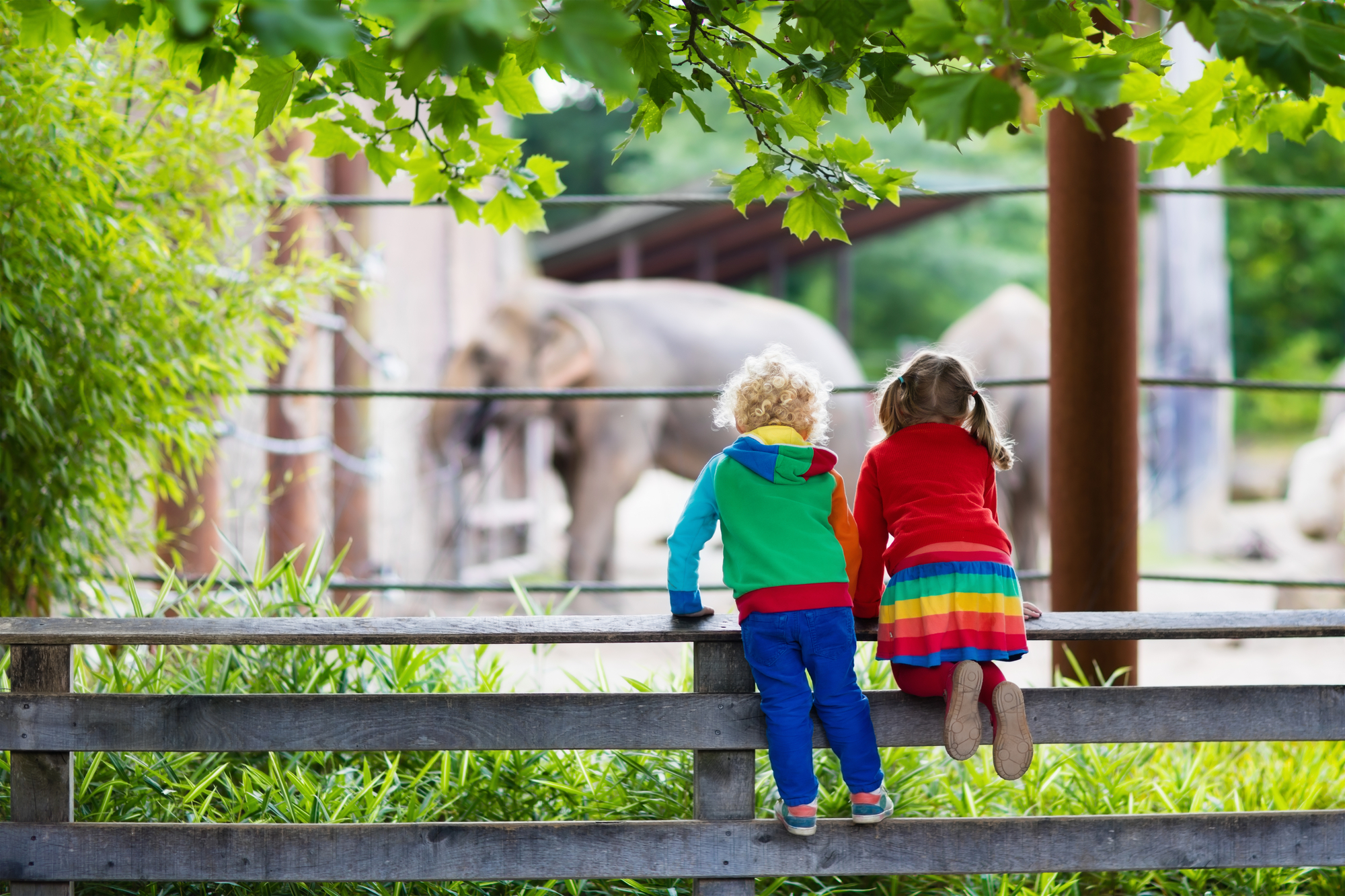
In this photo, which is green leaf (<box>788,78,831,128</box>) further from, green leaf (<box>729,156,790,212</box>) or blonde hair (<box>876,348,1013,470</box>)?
blonde hair (<box>876,348,1013,470</box>)

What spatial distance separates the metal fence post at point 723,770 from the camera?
2.14m

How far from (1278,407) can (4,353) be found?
754 inches

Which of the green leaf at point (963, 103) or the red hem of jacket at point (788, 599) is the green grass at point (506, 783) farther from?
the green leaf at point (963, 103)

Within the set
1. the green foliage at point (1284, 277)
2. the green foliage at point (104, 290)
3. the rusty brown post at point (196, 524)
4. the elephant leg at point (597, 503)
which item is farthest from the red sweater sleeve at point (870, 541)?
the green foliage at point (1284, 277)

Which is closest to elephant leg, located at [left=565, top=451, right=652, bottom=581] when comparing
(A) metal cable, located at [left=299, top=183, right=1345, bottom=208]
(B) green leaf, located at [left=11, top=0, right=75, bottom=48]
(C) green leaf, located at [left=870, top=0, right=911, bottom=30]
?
(A) metal cable, located at [left=299, top=183, right=1345, bottom=208]

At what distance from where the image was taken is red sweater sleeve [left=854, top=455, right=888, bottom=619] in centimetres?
226

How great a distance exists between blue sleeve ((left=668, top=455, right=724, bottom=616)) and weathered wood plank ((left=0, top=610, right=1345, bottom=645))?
0.15 ft

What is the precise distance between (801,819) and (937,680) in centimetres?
34

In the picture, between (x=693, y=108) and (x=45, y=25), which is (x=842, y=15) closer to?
(x=693, y=108)

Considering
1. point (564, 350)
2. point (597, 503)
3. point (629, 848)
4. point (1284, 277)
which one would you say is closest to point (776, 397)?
point (629, 848)

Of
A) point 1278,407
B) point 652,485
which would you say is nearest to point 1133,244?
point 652,485

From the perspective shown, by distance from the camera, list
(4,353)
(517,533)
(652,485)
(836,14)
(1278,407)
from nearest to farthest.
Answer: (836,14)
(4,353)
(517,533)
(652,485)
(1278,407)

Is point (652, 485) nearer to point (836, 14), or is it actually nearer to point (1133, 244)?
point (1133, 244)

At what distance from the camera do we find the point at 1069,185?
3260 mm
